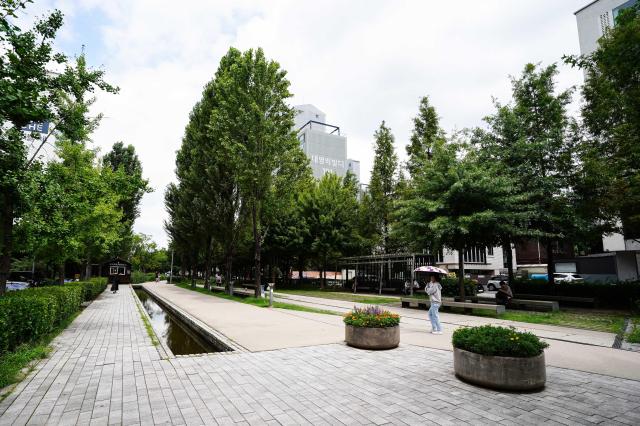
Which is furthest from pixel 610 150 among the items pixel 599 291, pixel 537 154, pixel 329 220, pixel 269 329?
pixel 329 220

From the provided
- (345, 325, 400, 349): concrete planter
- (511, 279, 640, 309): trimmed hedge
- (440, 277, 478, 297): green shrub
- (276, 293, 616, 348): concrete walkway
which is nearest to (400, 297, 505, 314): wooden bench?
(276, 293, 616, 348): concrete walkway

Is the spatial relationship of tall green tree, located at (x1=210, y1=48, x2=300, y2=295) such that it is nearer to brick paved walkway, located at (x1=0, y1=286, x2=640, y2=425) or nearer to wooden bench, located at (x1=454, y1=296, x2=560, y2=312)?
wooden bench, located at (x1=454, y1=296, x2=560, y2=312)

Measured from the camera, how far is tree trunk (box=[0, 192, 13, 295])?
9029 mm

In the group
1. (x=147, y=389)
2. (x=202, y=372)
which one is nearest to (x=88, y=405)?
(x=147, y=389)

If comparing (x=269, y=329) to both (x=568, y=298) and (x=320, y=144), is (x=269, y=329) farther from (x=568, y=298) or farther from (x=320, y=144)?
(x=320, y=144)

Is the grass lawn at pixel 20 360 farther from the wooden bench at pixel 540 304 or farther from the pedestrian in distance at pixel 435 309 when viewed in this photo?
the wooden bench at pixel 540 304

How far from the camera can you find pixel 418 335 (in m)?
9.93

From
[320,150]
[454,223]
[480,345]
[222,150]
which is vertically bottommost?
[480,345]

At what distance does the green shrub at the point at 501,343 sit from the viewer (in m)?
5.27

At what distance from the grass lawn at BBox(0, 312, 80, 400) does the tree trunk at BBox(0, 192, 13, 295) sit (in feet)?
8.94

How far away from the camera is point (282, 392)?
5.18 m

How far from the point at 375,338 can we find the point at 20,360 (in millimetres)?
7187

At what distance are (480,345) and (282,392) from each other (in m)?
3.18

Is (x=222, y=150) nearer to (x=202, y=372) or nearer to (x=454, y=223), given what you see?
(x=454, y=223)
